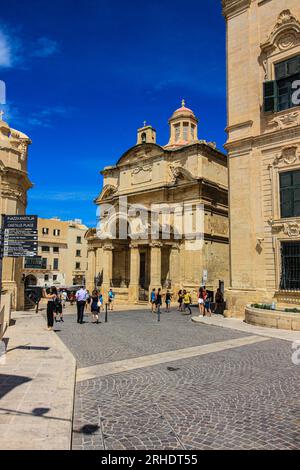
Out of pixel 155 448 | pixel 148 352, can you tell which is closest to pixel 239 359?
pixel 148 352

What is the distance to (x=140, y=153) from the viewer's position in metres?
38.4

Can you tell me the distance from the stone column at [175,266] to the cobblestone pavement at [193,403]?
21905 mm

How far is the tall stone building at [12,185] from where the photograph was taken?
20969mm

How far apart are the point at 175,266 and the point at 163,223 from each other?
4.43 meters

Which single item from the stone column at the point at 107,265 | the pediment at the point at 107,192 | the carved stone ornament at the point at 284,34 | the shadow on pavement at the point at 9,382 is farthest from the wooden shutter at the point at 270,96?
the pediment at the point at 107,192

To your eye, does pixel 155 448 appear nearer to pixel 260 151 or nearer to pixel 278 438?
pixel 278 438

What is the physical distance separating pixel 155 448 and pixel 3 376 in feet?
A: 13.7

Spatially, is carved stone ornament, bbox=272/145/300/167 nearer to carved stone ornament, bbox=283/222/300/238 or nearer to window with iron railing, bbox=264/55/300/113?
window with iron railing, bbox=264/55/300/113

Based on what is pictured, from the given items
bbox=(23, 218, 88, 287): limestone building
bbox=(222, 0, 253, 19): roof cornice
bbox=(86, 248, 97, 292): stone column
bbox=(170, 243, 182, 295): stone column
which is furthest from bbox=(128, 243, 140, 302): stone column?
bbox=(23, 218, 88, 287): limestone building

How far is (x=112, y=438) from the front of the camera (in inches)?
186

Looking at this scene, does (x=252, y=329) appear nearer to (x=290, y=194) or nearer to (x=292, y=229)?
(x=292, y=229)

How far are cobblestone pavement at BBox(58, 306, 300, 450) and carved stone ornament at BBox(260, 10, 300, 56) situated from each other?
16341 millimetres

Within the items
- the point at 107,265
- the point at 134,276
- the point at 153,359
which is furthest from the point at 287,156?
the point at 107,265

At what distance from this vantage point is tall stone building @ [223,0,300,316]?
18234 millimetres
